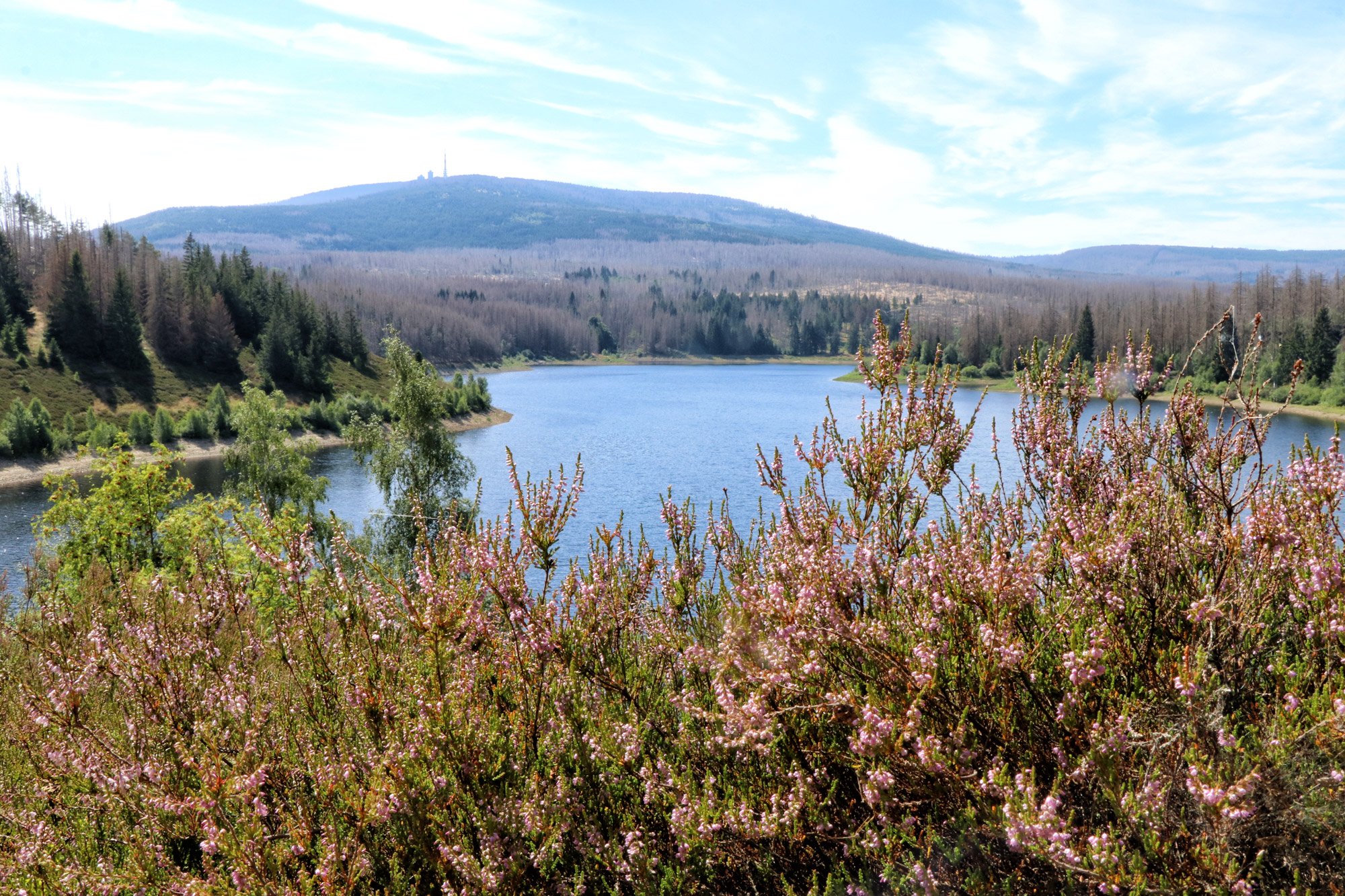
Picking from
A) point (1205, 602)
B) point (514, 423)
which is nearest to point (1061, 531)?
point (1205, 602)

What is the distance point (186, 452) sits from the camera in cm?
6294

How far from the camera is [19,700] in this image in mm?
4930

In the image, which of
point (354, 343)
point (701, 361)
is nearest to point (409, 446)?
point (354, 343)

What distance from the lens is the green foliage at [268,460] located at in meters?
34.7

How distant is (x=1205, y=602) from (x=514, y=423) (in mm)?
74605

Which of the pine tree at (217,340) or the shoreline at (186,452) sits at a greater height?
the pine tree at (217,340)

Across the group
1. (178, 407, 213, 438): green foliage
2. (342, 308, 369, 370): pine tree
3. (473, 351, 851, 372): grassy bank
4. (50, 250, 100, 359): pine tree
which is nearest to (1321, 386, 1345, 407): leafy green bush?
(178, 407, 213, 438): green foliage

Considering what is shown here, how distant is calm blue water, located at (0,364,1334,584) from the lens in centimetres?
3844

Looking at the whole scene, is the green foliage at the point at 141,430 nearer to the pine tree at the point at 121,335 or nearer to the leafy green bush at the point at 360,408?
the leafy green bush at the point at 360,408

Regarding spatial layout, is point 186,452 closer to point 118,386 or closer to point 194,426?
point 194,426

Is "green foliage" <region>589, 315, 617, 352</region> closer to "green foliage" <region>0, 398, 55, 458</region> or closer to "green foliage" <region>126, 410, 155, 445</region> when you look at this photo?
"green foliage" <region>126, 410, 155, 445</region>

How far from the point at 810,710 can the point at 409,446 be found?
1320 inches

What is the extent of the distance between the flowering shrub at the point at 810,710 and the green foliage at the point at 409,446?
1179 inches

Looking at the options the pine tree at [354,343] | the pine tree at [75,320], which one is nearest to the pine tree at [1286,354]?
the pine tree at [354,343]
